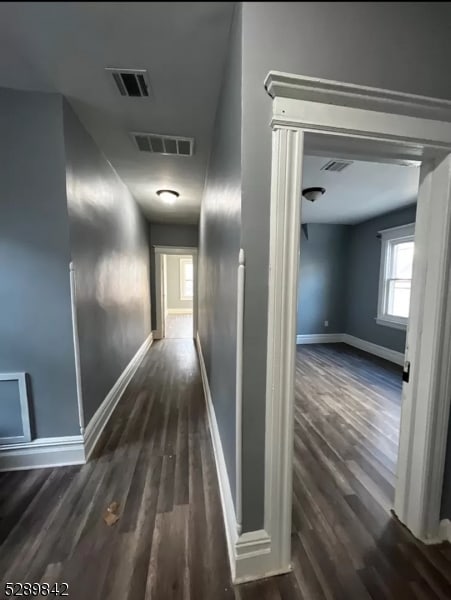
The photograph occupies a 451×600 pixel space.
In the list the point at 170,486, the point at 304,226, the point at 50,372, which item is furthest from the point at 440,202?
the point at 304,226

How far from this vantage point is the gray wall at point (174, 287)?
32.1ft

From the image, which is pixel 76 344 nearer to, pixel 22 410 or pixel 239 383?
pixel 22 410

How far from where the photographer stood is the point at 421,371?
1.29 m

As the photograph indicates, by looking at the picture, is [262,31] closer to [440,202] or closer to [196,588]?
[440,202]

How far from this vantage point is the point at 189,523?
4.69 feet

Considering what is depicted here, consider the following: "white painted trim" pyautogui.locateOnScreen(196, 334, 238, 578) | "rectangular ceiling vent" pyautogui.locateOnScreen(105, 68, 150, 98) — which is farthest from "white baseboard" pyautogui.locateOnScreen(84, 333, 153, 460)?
"rectangular ceiling vent" pyautogui.locateOnScreen(105, 68, 150, 98)

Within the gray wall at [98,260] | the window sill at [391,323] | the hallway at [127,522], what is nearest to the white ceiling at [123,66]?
the gray wall at [98,260]

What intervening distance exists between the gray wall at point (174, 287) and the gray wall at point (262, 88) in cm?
901

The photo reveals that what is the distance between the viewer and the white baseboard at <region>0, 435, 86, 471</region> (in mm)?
1812

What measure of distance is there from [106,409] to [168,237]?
4.04 metres

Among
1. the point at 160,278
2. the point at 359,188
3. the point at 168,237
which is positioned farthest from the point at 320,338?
the point at 168,237

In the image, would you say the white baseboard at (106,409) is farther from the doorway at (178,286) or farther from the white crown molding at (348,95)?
the doorway at (178,286)

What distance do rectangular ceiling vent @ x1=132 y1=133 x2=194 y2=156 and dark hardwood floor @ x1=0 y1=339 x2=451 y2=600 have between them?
2538 millimetres

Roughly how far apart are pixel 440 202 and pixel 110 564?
7.44ft
